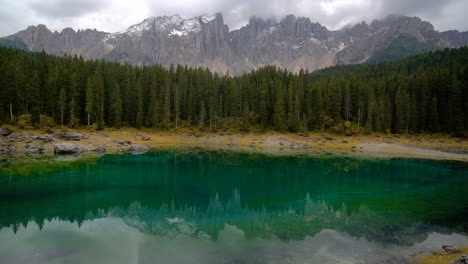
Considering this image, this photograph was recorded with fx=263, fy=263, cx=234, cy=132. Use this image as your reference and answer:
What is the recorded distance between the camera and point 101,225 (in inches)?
725

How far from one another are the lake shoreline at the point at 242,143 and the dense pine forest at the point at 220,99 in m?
6.39

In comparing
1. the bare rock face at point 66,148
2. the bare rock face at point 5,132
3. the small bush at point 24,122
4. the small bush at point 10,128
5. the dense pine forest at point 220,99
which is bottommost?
the bare rock face at point 66,148

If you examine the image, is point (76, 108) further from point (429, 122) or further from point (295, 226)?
point (429, 122)

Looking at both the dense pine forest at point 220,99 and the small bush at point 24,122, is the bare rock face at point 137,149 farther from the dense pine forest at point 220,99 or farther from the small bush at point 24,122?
the small bush at point 24,122

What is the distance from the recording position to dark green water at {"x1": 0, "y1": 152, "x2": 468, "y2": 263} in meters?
14.6

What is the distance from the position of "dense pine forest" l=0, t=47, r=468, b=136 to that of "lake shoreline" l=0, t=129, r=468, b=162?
6.39 meters

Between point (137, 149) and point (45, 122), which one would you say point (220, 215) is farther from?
point (45, 122)

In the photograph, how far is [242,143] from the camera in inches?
3172

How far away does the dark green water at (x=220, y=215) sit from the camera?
14.6 m

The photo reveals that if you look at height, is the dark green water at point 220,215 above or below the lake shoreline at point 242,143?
below

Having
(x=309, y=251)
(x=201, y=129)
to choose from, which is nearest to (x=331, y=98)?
(x=201, y=129)

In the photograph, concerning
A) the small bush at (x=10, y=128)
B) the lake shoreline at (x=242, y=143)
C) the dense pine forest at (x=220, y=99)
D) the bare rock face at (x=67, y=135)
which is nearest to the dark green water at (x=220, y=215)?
the lake shoreline at (x=242, y=143)

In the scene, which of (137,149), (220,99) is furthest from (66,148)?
(220,99)

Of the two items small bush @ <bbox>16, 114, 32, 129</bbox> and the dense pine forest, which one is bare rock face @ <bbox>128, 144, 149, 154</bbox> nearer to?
the dense pine forest
